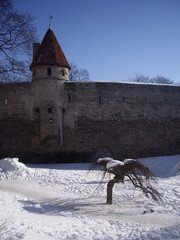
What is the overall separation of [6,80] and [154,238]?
1216cm

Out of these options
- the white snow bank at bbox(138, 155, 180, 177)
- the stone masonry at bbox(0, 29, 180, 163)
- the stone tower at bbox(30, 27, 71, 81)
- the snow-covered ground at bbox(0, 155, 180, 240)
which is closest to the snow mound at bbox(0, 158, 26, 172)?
the snow-covered ground at bbox(0, 155, 180, 240)

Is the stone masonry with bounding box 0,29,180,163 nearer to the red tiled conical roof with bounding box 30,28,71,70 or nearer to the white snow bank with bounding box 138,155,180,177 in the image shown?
the red tiled conical roof with bounding box 30,28,71,70

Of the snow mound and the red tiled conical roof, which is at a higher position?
the red tiled conical roof

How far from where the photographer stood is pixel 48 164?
12172 mm

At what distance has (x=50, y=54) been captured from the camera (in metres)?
12.7

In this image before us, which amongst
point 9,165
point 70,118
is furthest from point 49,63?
point 9,165

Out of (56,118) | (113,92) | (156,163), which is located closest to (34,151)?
(56,118)

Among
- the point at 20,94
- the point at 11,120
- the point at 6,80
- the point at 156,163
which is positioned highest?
the point at 6,80

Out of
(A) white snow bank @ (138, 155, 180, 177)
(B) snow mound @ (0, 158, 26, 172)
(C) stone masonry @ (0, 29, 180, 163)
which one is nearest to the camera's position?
(B) snow mound @ (0, 158, 26, 172)

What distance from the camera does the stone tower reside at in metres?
12.5

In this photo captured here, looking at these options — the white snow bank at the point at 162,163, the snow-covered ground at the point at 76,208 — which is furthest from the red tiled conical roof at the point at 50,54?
the white snow bank at the point at 162,163

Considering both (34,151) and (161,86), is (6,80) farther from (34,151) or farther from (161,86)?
(161,86)

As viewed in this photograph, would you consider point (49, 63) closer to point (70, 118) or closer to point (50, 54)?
point (50, 54)

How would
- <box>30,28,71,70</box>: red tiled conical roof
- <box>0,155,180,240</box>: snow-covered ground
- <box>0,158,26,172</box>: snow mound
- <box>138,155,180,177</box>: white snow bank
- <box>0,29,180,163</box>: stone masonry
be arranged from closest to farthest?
<box>0,155,180,240</box>: snow-covered ground → <box>0,158,26,172</box>: snow mound → <box>138,155,180,177</box>: white snow bank → <box>30,28,71,70</box>: red tiled conical roof → <box>0,29,180,163</box>: stone masonry
